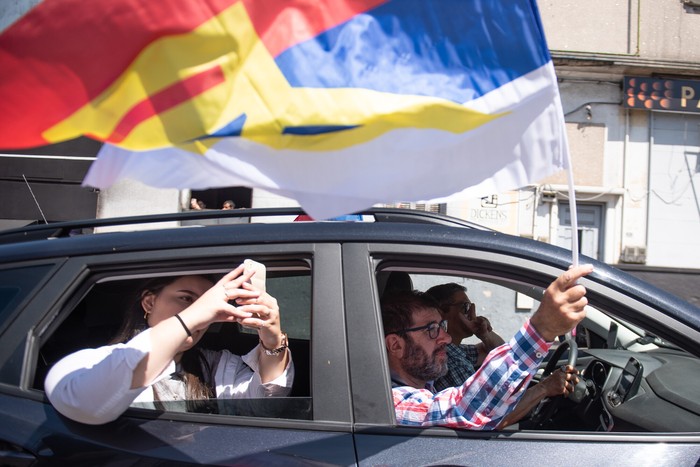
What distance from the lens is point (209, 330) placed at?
9.33 ft

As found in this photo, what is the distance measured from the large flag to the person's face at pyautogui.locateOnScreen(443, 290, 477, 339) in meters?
1.54

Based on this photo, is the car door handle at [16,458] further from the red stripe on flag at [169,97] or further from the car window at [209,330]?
the red stripe on flag at [169,97]

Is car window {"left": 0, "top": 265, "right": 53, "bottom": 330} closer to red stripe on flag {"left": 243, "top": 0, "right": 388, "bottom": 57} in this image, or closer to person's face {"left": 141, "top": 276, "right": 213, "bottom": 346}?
person's face {"left": 141, "top": 276, "right": 213, "bottom": 346}

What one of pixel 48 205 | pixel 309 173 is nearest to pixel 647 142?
pixel 48 205

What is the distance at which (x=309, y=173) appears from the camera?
180 centimetres

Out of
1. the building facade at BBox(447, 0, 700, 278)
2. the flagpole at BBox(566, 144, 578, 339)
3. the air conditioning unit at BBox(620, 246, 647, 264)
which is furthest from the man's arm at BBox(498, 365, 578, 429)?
the air conditioning unit at BBox(620, 246, 647, 264)

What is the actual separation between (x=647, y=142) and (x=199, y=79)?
484 inches

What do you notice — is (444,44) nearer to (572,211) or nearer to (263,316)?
(572,211)

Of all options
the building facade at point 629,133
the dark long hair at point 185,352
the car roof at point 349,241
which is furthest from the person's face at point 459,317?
the building facade at point 629,133

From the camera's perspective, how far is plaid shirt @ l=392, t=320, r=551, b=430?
2.00 m

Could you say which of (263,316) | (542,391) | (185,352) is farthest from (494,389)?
(185,352)

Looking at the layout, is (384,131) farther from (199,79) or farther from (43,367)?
(43,367)

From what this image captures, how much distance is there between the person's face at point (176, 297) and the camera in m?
2.33

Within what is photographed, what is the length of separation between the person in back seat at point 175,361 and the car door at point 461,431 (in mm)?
302
